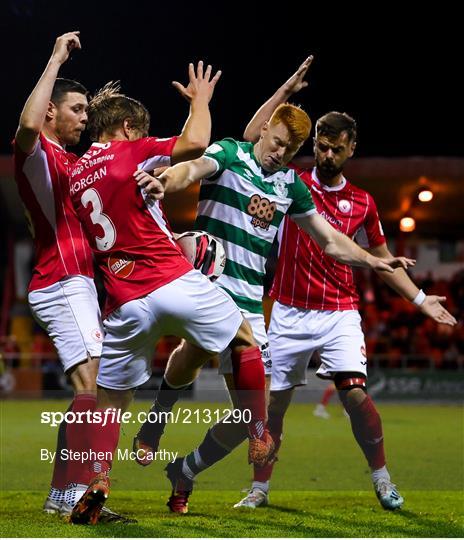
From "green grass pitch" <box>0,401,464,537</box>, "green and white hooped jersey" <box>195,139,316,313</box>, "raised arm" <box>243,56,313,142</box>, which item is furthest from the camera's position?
"raised arm" <box>243,56,313,142</box>

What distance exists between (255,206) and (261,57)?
39.8ft

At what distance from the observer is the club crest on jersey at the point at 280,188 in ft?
17.0

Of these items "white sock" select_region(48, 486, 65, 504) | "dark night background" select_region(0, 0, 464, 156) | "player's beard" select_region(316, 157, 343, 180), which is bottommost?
"white sock" select_region(48, 486, 65, 504)

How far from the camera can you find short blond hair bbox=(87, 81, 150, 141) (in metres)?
4.66

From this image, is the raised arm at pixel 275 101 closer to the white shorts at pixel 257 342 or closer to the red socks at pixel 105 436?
the white shorts at pixel 257 342

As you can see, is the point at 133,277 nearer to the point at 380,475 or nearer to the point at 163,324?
the point at 163,324

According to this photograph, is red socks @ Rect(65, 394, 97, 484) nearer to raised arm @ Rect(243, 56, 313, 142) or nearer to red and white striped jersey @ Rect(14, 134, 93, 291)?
red and white striped jersey @ Rect(14, 134, 93, 291)

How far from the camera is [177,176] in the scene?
4371mm

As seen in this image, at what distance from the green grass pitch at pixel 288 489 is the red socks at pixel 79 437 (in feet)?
0.87

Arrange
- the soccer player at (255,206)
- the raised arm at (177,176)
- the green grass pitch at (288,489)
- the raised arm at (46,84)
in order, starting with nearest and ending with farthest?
the raised arm at (177,176)
the raised arm at (46,84)
the green grass pitch at (288,489)
the soccer player at (255,206)

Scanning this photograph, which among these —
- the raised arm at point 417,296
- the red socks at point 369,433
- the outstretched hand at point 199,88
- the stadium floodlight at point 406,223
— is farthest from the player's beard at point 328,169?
the stadium floodlight at point 406,223

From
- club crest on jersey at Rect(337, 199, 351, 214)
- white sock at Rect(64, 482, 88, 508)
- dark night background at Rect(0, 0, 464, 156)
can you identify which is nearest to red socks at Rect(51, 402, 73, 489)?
white sock at Rect(64, 482, 88, 508)

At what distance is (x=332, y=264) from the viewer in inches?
247

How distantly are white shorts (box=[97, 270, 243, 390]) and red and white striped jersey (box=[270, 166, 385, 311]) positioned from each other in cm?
174
